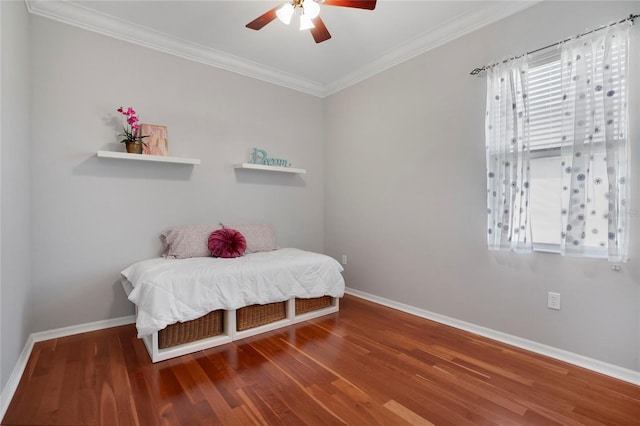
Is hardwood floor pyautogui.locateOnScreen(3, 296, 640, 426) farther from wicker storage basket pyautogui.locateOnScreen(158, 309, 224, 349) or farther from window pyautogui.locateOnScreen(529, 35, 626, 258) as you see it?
window pyautogui.locateOnScreen(529, 35, 626, 258)

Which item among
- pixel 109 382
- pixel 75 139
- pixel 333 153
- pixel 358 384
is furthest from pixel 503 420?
pixel 75 139

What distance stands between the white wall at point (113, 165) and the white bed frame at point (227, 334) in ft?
3.00

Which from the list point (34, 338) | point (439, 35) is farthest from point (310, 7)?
point (34, 338)

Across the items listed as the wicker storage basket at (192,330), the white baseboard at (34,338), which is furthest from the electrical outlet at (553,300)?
the white baseboard at (34,338)

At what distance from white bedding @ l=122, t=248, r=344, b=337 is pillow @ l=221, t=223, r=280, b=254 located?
0.21m

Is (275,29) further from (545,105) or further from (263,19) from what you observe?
(545,105)

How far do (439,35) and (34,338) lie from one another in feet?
14.2

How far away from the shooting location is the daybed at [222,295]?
87.0 inches

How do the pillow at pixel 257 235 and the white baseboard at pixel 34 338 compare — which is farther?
the pillow at pixel 257 235

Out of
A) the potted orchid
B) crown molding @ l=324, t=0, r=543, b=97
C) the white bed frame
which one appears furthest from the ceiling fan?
the white bed frame

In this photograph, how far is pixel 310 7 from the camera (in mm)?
2025

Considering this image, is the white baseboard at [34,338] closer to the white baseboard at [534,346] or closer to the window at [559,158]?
the white baseboard at [534,346]

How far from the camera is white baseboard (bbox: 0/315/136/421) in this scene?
5.43ft

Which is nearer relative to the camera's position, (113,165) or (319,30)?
(319,30)
